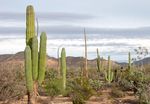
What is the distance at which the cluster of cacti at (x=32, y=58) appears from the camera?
651 inches

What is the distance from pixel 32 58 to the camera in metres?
17.0

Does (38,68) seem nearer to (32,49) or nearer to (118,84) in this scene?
(32,49)

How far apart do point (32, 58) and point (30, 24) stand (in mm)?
1404

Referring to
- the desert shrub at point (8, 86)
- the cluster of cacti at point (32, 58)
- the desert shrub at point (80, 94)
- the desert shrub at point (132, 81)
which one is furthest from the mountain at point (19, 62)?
the desert shrub at point (132, 81)

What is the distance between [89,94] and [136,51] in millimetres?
33399

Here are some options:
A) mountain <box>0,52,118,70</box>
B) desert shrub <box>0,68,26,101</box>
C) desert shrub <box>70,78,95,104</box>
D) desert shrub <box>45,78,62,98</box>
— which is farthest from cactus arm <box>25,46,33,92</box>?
desert shrub <box>45,78,62,98</box>

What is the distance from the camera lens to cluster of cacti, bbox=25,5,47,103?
16.5m

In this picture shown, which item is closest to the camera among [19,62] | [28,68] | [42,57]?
[28,68]

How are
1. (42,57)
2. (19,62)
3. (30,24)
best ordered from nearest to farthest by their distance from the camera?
(30,24) < (42,57) < (19,62)

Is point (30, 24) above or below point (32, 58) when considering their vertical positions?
above

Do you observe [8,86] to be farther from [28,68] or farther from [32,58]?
[28,68]

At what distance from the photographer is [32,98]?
16.9m

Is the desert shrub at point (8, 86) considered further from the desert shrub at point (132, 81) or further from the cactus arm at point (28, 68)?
the desert shrub at point (132, 81)

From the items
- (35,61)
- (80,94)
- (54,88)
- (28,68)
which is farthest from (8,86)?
(80,94)
